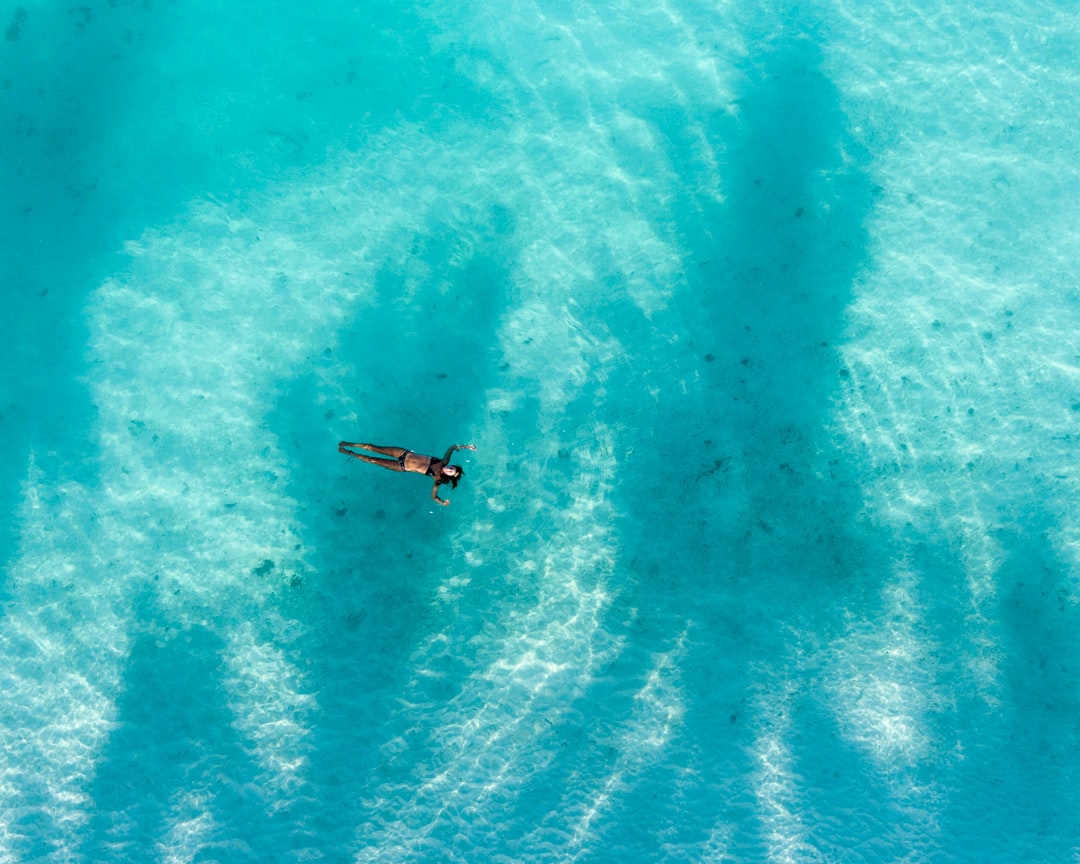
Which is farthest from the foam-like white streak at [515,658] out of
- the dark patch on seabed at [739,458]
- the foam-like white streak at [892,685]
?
the foam-like white streak at [892,685]

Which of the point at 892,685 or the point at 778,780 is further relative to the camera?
the point at 892,685

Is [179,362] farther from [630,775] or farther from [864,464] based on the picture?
[864,464]

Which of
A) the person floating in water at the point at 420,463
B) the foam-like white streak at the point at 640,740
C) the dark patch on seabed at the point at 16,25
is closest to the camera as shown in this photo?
the person floating in water at the point at 420,463

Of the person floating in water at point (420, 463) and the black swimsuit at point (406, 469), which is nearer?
the person floating in water at point (420, 463)

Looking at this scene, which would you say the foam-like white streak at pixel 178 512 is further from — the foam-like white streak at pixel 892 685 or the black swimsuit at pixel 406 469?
the foam-like white streak at pixel 892 685

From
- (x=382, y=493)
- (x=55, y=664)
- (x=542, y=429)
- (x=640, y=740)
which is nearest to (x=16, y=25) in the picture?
(x=382, y=493)

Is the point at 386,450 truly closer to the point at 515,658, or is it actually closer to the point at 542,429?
the point at 542,429
